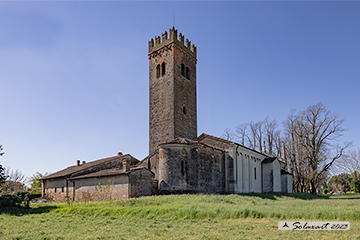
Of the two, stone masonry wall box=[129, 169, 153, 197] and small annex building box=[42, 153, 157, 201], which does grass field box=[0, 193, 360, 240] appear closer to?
small annex building box=[42, 153, 157, 201]

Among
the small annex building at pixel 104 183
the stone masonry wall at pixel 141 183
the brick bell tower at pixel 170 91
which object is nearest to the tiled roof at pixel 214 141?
the brick bell tower at pixel 170 91

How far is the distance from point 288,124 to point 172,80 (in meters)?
22.0

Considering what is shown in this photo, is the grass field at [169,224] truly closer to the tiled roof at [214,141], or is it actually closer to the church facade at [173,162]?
the church facade at [173,162]

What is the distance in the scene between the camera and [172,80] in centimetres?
2923

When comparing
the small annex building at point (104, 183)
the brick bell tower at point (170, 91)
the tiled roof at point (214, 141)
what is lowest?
the small annex building at point (104, 183)

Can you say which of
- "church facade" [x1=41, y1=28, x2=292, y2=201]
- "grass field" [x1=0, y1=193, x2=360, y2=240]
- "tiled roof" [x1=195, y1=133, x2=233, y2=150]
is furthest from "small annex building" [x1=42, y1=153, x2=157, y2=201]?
"tiled roof" [x1=195, y1=133, x2=233, y2=150]

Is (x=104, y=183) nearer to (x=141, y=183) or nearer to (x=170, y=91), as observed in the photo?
(x=141, y=183)

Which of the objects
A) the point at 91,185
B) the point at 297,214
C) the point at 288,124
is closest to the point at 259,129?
the point at 288,124

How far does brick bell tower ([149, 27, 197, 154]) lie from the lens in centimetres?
2895

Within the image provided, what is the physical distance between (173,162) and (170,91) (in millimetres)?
9071

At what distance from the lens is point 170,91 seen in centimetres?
2923

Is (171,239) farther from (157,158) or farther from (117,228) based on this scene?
(157,158)

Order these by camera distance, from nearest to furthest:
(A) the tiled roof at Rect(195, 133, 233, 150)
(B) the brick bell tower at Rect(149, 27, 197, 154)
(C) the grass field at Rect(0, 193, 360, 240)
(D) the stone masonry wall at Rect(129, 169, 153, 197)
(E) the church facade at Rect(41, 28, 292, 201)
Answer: (C) the grass field at Rect(0, 193, 360, 240) < (D) the stone masonry wall at Rect(129, 169, 153, 197) < (E) the church facade at Rect(41, 28, 292, 201) < (A) the tiled roof at Rect(195, 133, 233, 150) < (B) the brick bell tower at Rect(149, 27, 197, 154)

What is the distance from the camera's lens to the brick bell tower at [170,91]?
29.0m
